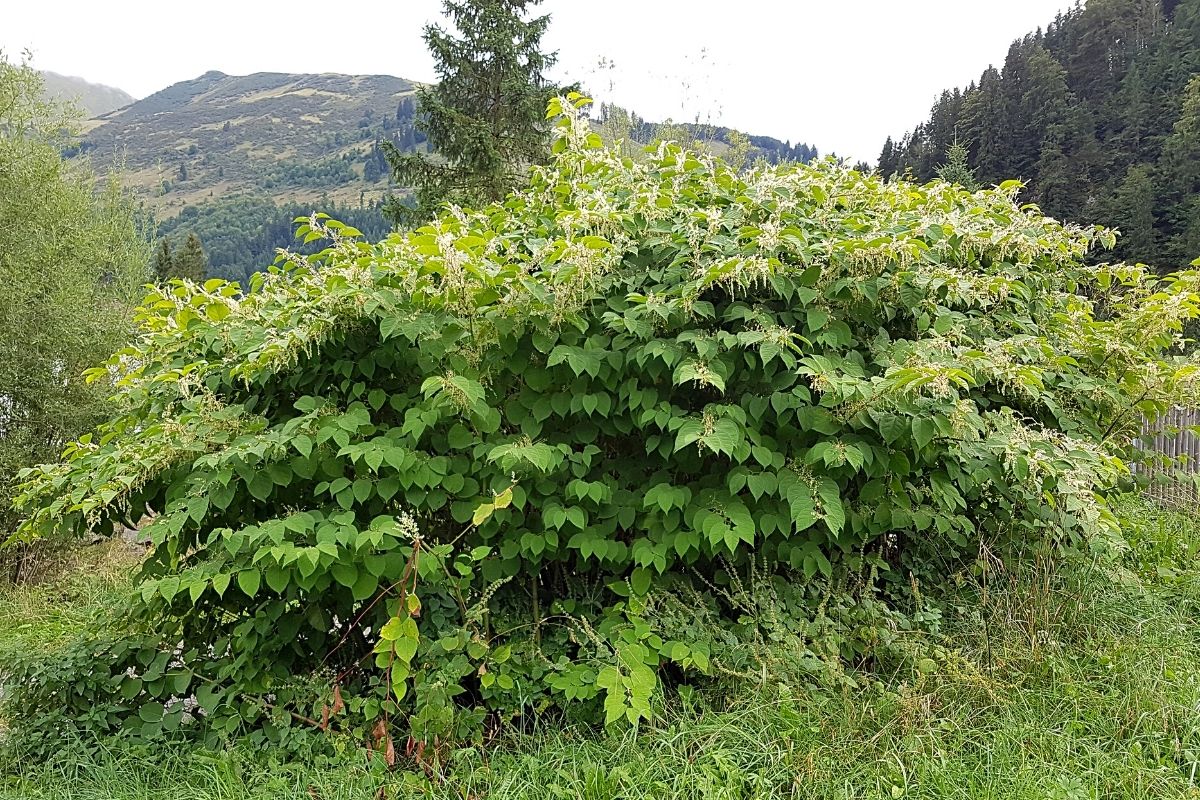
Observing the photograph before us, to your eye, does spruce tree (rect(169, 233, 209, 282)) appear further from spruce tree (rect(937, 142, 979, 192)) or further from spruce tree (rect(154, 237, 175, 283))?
spruce tree (rect(937, 142, 979, 192))

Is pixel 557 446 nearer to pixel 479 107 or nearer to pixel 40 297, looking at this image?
pixel 40 297

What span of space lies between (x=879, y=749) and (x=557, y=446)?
4.45ft

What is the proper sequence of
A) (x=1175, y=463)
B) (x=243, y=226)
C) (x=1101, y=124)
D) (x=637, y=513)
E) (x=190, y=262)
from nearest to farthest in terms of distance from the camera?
(x=637, y=513)
(x=1175, y=463)
(x=190, y=262)
(x=1101, y=124)
(x=243, y=226)

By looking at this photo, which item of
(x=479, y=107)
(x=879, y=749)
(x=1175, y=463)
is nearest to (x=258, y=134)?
(x=479, y=107)

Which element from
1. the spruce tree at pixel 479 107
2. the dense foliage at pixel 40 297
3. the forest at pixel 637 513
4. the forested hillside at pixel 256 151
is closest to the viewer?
the forest at pixel 637 513

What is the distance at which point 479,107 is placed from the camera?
1522 cm

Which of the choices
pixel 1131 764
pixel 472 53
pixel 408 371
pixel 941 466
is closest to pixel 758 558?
pixel 941 466

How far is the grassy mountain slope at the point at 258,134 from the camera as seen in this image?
108250mm

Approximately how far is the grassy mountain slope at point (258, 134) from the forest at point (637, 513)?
99077 mm

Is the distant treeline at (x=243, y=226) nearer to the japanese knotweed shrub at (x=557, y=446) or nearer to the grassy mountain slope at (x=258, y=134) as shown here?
the grassy mountain slope at (x=258, y=134)

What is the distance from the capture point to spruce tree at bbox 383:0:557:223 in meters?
14.2

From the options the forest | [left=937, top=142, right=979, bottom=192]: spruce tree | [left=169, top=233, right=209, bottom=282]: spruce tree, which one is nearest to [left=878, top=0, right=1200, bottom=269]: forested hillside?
[left=937, top=142, right=979, bottom=192]: spruce tree

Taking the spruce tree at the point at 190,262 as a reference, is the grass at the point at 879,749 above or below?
above

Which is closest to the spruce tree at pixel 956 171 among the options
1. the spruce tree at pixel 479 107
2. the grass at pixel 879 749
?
the grass at pixel 879 749
